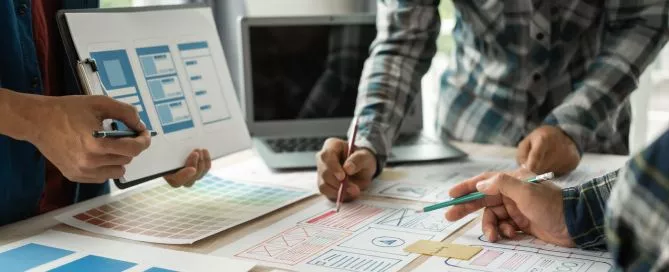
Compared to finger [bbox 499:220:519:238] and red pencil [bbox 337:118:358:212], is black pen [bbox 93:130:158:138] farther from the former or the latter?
finger [bbox 499:220:519:238]

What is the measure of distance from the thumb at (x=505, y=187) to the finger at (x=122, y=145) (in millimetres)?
488

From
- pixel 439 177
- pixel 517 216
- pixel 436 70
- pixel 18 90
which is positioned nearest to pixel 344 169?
Answer: pixel 439 177

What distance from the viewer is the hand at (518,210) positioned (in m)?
1.08

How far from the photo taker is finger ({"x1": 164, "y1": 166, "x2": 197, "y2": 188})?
1.34 m

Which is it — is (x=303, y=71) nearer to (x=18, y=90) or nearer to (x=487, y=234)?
(x=18, y=90)

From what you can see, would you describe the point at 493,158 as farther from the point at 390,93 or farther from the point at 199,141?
the point at 199,141

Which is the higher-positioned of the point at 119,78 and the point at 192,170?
the point at 119,78

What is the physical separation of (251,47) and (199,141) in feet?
1.57

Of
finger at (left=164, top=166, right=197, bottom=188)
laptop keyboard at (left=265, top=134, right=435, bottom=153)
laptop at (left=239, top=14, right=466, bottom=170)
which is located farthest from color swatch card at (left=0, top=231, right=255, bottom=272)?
laptop at (left=239, top=14, right=466, bottom=170)

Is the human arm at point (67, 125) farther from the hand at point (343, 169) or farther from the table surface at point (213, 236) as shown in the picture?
the hand at point (343, 169)

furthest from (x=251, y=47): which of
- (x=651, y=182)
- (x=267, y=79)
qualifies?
(x=651, y=182)

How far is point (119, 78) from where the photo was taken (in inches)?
50.4

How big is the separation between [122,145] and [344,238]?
34cm

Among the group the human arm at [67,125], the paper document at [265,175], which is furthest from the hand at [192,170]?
the human arm at [67,125]
